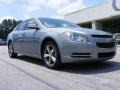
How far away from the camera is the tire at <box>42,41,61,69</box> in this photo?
615cm

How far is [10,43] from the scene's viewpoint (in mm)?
9734

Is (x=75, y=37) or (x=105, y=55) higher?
(x=75, y=37)

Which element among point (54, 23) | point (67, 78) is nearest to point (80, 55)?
point (67, 78)

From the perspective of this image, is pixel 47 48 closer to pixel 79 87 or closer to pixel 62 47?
pixel 62 47

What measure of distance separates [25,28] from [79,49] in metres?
2.95

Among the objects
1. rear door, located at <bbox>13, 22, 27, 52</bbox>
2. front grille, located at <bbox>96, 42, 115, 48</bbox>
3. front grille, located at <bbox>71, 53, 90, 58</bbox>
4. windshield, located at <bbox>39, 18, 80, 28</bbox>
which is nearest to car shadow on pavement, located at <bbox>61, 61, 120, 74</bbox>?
front grille, located at <bbox>71, 53, 90, 58</bbox>

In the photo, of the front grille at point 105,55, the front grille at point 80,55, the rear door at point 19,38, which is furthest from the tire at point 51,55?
the rear door at point 19,38

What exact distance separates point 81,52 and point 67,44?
366 mm

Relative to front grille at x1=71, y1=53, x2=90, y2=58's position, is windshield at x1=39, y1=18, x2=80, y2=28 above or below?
above

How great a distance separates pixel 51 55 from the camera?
21.1ft

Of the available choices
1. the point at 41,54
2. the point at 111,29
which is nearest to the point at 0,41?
the point at 111,29

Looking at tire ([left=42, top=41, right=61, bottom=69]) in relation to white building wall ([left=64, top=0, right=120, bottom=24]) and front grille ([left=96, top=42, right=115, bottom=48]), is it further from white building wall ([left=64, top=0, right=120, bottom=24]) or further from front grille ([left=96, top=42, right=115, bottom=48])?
white building wall ([left=64, top=0, right=120, bottom=24])

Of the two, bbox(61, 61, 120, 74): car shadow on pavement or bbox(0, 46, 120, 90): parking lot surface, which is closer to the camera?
bbox(0, 46, 120, 90): parking lot surface

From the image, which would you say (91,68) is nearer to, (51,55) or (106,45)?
(106,45)
